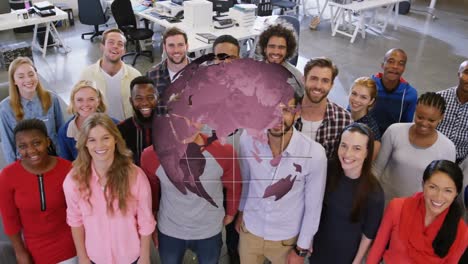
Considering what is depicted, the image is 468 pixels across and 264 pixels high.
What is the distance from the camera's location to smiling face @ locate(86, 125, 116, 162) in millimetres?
1840

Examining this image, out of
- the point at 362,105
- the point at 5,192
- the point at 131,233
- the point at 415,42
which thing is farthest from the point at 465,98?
the point at 415,42

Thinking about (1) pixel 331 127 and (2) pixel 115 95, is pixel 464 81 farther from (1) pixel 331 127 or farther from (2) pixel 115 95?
(2) pixel 115 95

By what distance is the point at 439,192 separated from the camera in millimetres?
1784

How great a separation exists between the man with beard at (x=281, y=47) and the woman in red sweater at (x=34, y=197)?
1.13 m

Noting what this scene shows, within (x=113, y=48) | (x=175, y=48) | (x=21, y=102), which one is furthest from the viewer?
(x=113, y=48)

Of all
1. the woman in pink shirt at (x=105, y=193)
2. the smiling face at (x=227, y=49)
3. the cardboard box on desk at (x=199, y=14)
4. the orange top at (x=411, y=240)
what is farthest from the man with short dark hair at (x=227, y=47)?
the cardboard box on desk at (x=199, y=14)

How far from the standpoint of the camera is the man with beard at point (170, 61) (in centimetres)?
203

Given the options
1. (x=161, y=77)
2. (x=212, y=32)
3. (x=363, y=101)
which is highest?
(x=161, y=77)

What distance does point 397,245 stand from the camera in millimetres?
1938

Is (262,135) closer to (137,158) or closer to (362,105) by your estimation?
(137,158)

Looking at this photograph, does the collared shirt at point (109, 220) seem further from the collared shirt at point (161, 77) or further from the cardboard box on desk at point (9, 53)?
the cardboard box on desk at point (9, 53)

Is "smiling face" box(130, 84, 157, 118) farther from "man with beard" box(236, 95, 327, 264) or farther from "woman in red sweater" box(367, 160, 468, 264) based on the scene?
"woman in red sweater" box(367, 160, 468, 264)

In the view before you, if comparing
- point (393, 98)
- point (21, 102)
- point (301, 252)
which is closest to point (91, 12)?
point (21, 102)

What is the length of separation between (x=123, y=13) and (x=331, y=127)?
4.86 metres
